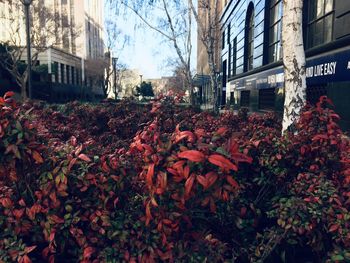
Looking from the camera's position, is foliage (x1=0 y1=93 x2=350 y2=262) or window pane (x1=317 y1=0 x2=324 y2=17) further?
window pane (x1=317 y1=0 x2=324 y2=17)

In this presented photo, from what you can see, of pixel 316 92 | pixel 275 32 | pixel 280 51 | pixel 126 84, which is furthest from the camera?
pixel 126 84

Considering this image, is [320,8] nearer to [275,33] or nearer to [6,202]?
[275,33]

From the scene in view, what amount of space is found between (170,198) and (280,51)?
48.2 ft

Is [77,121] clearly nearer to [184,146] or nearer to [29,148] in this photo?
[29,148]

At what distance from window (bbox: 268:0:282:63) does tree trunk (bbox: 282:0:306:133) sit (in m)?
11.0

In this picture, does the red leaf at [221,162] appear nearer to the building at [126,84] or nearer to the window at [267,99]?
the window at [267,99]

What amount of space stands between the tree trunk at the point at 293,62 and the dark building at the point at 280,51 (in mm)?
4492

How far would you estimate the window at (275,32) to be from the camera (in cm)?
1538

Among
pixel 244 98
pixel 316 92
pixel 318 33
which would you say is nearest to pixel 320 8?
pixel 318 33

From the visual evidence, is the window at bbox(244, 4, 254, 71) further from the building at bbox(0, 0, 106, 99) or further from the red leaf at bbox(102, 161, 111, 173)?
the building at bbox(0, 0, 106, 99)

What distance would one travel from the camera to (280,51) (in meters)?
15.1

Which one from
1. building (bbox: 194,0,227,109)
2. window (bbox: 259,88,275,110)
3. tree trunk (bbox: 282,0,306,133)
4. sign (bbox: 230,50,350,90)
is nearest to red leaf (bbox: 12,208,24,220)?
tree trunk (bbox: 282,0,306,133)

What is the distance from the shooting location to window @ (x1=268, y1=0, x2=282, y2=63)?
50.4 ft

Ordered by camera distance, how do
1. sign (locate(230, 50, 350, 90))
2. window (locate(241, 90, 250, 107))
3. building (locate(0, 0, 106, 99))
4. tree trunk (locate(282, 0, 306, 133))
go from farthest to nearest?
building (locate(0, 0, 106, 99)) → window (locate(241, 90, 250, 107)) → sign (locate(230, 50, 350, 90)) → tree trunk (locate(282, 0, 306, 133))
